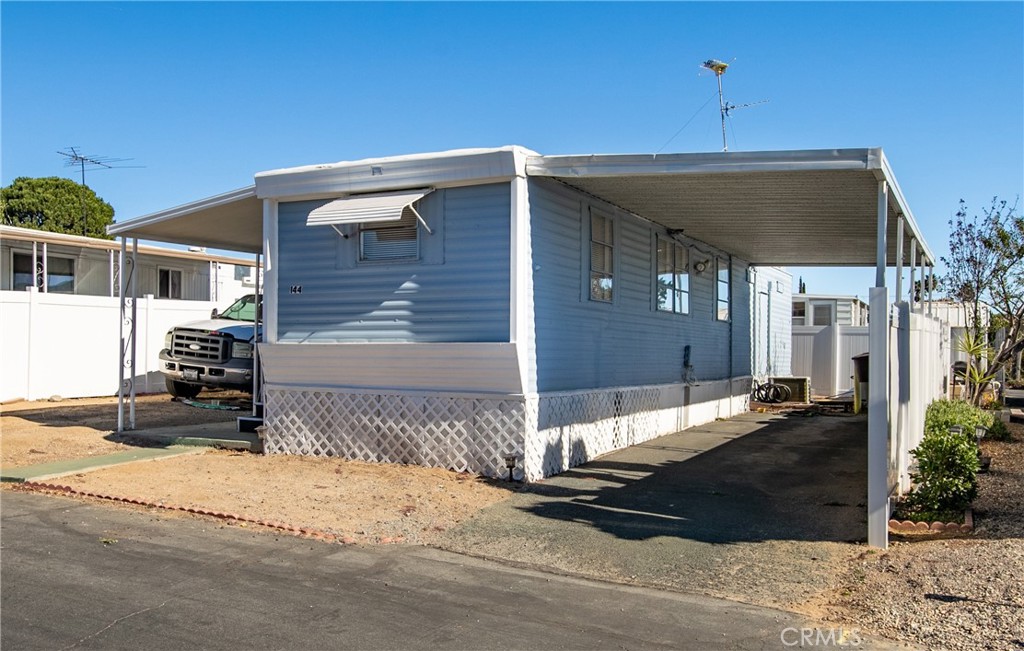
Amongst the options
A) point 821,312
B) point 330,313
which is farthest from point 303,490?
point 821,312

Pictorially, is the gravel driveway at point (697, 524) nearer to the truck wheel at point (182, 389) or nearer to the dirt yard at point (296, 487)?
the dirt yard at point (296, 487)

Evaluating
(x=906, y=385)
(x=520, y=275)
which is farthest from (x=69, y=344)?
(x=906, y=385)

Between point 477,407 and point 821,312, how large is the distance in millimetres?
21470

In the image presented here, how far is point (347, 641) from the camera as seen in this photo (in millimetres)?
4836

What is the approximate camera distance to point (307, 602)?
5.51 m

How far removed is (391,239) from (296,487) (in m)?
2.93

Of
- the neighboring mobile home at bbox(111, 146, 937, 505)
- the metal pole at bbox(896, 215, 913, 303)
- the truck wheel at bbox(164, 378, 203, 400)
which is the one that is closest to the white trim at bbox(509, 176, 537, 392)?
the neighboring mobile home at bbox(111, 146, 937, 505)

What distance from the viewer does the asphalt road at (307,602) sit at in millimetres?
4875

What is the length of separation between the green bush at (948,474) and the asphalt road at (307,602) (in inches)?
118

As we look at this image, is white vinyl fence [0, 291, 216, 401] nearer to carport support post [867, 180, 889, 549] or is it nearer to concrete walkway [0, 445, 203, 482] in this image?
concrete walkway [0, 445, 203, 482]

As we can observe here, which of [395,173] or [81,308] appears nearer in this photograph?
[395,173]

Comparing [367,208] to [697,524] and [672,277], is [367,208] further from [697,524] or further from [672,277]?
[672,277]

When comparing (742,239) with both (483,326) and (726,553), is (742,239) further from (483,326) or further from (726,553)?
(726,553)

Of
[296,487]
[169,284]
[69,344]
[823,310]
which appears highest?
[169,284]
